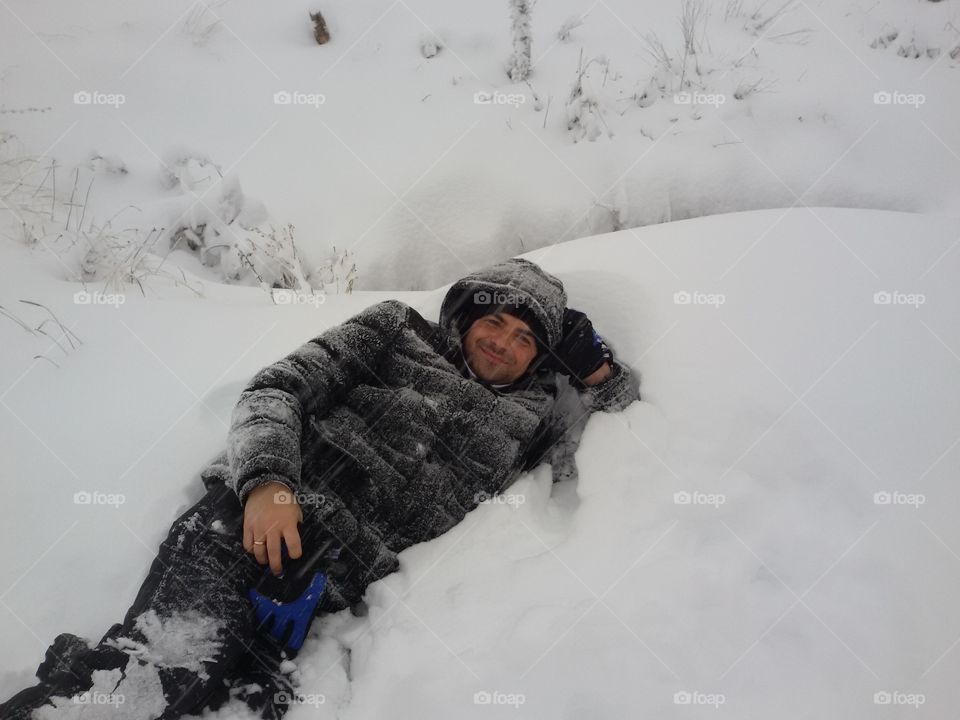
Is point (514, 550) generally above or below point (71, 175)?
below

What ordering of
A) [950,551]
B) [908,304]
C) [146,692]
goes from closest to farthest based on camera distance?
[146,692]
[950,551]
[908,304]

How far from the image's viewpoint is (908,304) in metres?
2.15

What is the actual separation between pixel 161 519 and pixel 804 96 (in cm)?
478

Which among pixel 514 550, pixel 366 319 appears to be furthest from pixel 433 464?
pixel 366 319

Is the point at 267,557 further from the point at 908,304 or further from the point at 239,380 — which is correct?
the point at 908,304
